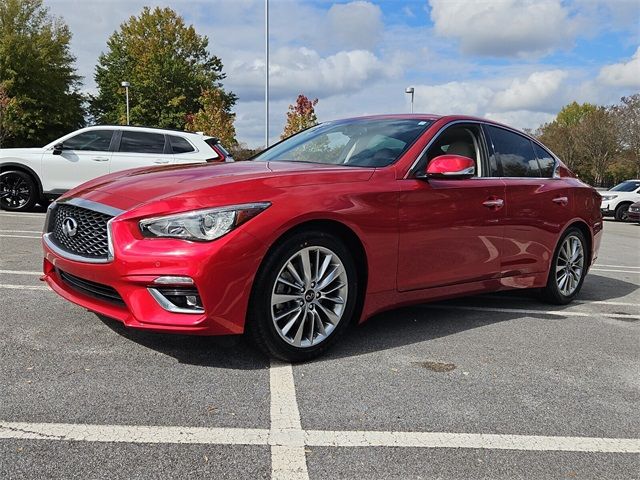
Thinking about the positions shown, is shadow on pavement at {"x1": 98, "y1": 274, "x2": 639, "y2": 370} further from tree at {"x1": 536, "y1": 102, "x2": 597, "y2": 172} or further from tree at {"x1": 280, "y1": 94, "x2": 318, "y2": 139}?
tree at {"x1": 536, "y1": 102, "x2": 597, "y2": 172}

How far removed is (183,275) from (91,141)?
364 inches

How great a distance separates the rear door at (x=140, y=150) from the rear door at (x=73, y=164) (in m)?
0.22

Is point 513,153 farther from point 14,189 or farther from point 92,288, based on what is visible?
point 14,189

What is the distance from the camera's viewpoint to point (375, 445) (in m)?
2.56

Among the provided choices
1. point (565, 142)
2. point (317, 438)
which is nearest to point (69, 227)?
point (317, 438)

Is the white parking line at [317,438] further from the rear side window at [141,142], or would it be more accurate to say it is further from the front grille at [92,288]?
the rear side window at [141,142]

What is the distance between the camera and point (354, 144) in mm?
4426

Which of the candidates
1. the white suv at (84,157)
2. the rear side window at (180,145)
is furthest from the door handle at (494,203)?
the rear side window at (180,145)

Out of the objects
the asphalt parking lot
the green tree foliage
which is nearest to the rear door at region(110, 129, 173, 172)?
the asphalt parking lot

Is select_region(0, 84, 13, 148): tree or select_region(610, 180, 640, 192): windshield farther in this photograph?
select_region(0, 84, 13, 148): tree

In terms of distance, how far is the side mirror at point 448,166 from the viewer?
4016 mm

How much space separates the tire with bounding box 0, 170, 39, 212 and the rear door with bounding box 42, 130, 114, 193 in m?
0.28

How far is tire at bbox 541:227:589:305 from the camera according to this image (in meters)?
5.39

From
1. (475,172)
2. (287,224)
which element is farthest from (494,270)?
(287,224)
